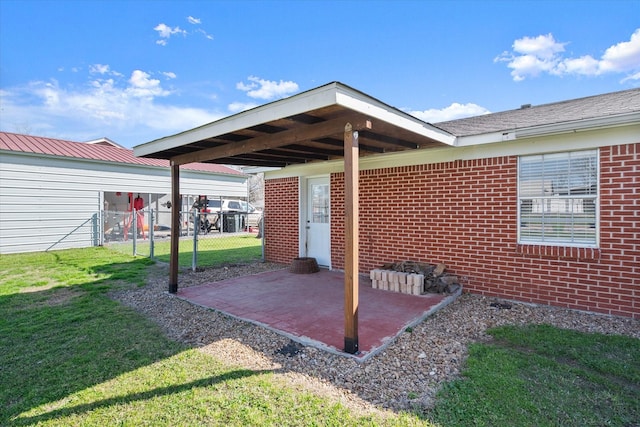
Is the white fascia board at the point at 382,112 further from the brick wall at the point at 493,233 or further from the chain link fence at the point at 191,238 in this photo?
the chain link fence at the point at 191,238

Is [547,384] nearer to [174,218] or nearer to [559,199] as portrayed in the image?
[559,199]

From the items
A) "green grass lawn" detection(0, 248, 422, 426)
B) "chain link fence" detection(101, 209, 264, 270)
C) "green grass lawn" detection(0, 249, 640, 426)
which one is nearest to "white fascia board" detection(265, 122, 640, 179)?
"green grass lawn" detection(0, 249, 640, 426)

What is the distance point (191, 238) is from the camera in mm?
15836

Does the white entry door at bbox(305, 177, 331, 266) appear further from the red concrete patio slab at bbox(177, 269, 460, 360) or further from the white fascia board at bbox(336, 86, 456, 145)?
the white fascia board at bbox(336, 86, 456, 145)

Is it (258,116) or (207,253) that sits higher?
(258,116)

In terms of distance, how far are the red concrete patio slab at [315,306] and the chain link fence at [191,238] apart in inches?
87.3

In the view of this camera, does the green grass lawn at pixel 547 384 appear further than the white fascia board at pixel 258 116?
No

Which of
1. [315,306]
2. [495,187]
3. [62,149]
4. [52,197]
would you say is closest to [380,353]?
[315,306]

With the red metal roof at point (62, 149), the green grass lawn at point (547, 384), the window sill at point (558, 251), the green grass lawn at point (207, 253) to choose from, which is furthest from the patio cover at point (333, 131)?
the red metal roof at point (62, 149)

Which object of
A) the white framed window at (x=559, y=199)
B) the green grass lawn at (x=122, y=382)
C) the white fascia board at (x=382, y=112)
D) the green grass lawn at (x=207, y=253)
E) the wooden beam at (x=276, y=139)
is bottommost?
the green grass lawn at (x=122, y=382)

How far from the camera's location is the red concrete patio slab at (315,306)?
383 centimetres

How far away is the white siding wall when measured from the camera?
408 inches

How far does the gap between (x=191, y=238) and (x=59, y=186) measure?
572 cm

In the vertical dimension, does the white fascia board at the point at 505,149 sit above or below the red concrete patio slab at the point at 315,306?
above
